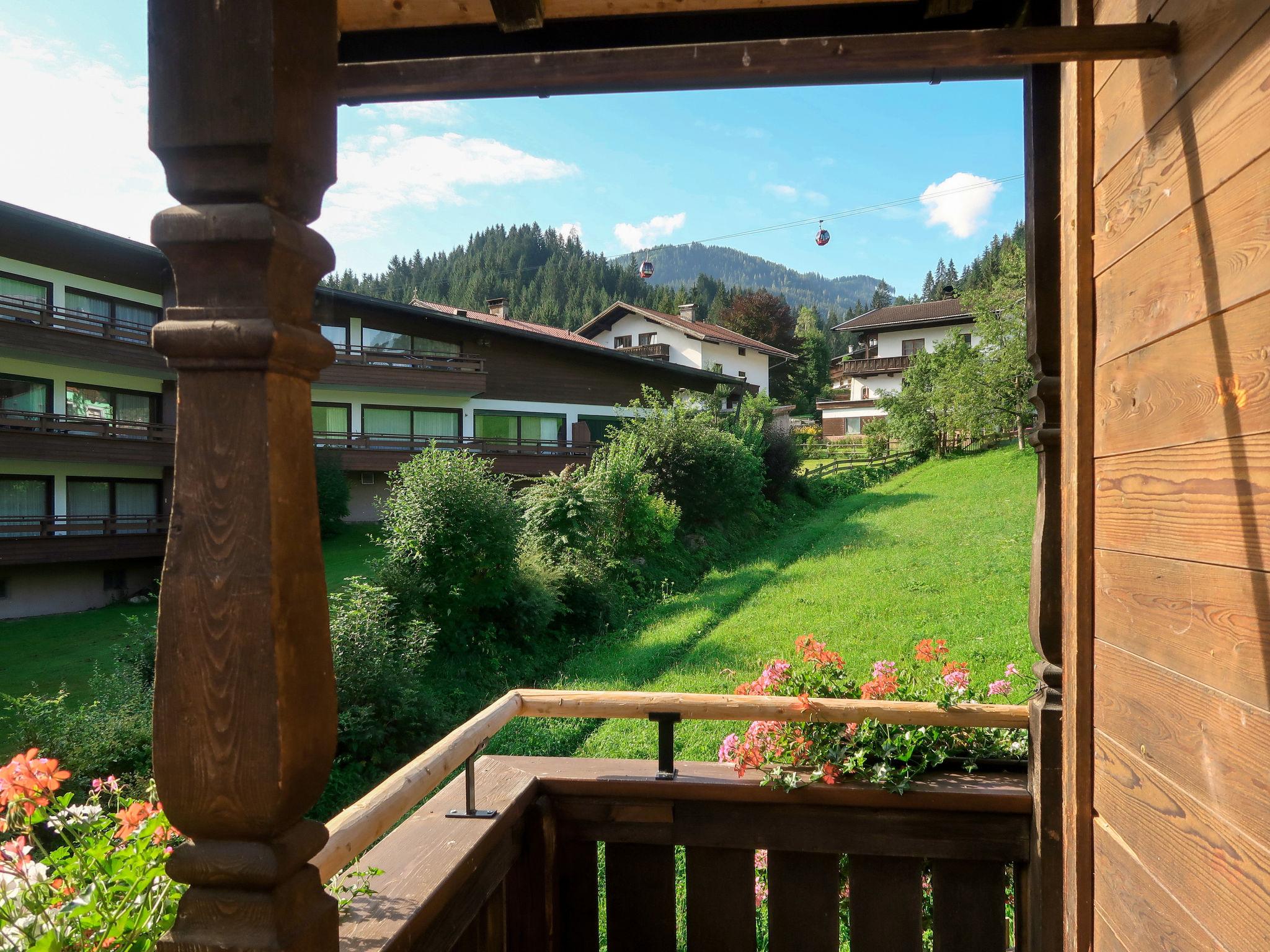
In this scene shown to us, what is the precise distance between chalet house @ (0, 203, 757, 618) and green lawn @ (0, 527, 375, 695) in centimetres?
105

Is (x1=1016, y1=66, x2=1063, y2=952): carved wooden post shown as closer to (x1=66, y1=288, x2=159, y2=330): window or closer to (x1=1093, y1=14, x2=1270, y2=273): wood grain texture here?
(x1=1093, y1=14, x2=1270, y2=273): wood grain texture

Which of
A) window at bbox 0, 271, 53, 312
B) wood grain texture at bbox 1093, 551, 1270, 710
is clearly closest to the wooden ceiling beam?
wood grain texture at bbox 1093, 551, 1270, 710

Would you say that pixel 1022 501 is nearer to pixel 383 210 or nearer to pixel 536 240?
pixel 383 210

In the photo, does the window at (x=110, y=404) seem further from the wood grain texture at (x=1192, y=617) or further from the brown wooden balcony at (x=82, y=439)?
the wood grain texture at (x=1192, y=617)

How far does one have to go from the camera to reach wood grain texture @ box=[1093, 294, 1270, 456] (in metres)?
1.15

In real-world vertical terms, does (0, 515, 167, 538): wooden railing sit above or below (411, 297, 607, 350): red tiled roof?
below

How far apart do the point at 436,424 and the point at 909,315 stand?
28551mm

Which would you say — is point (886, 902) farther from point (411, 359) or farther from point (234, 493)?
point (411, 359)

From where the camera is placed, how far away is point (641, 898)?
2.53 meters

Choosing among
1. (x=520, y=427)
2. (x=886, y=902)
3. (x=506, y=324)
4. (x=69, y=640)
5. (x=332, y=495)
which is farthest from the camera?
(x=506, y=324)

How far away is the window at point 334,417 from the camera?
807 inches

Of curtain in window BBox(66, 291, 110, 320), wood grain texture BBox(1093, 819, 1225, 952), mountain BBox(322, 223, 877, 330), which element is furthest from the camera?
mountain BBox(322, 223, 877, 330)

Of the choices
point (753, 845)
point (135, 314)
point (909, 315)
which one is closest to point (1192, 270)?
point (753, 845)

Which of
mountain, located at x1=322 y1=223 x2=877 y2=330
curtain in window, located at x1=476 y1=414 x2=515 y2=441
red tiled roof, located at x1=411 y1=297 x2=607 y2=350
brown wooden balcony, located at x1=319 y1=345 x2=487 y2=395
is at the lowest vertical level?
curtain in window, located at x1=476 y1=414 x2=515 y2=441
